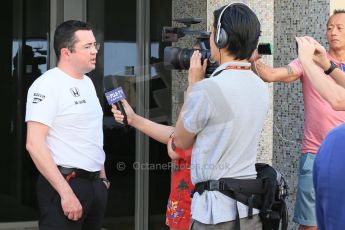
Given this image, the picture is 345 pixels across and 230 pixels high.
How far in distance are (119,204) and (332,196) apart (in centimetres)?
503

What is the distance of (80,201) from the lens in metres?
3.44

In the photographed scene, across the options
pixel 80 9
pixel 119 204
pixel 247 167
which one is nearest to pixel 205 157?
pixel 247 167

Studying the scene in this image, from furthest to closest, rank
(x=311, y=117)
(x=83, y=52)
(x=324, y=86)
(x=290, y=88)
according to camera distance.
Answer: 1. (x=290, y=88)
2. (x=311, y=117)
3. (x=83, y=52)
4. (x=324, y=86)

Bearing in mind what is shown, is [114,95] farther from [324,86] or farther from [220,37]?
[324,86]

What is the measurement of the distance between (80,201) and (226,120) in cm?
114

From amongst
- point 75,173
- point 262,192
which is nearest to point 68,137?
point 75,173

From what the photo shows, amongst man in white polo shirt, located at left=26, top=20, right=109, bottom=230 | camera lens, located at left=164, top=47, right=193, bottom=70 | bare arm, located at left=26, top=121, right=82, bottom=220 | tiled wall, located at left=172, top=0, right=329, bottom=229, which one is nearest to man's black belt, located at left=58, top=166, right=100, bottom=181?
man in white polo shirt, located at left=26, top=20, right=109, bottom=230

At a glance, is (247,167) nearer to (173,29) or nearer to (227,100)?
(227,100)

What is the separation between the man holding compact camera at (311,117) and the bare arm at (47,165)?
4.99 ft

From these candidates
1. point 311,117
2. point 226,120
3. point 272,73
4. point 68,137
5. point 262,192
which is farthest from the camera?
point 311,117

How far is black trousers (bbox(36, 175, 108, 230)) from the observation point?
3371 millimetres

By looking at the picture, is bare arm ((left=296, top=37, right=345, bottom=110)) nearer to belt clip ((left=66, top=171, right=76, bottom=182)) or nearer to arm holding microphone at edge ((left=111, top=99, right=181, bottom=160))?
arm holding microphone at edge ((left=111, top=99, right=181, bottom=160))

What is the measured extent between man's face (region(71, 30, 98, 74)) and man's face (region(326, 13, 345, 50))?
5.41 feet

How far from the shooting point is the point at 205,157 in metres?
2.74
